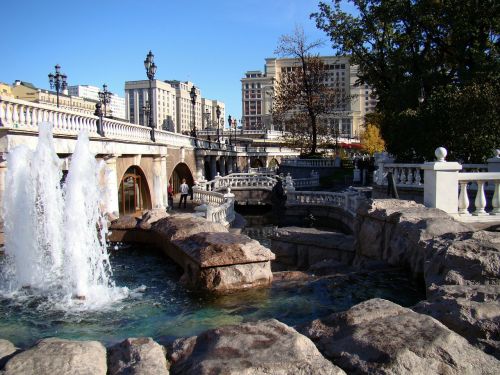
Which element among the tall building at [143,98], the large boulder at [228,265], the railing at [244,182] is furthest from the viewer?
the tall building at [143,98]

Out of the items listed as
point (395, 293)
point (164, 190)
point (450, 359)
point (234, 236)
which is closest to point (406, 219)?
point (395, 293)

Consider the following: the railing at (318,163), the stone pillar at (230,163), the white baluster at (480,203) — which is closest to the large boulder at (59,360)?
the white baluster at (480,203)

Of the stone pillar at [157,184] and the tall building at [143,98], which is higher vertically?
the tall building at [143,98]

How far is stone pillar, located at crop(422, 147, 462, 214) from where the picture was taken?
26.9 feet

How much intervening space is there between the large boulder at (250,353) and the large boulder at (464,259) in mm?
2164

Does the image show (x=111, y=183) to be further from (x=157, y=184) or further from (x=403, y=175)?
(x=403, y=175)

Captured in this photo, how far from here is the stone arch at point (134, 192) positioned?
77.8 feet

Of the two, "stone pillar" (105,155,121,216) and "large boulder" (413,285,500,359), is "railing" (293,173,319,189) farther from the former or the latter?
"large boulder" (413,285,500,359)

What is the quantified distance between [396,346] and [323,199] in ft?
68.4

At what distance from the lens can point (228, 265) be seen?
20.1 ft

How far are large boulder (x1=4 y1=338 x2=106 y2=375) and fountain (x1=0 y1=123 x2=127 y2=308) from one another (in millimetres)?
3216

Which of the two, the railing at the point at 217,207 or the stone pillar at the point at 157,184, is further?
the stone pillar at the point at 157,184

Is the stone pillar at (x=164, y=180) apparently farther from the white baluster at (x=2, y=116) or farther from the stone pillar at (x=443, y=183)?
the stone pillar at (x=443, y=183)

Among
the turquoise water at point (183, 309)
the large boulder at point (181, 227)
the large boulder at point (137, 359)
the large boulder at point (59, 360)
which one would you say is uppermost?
the large boulder at point (181, 227)
